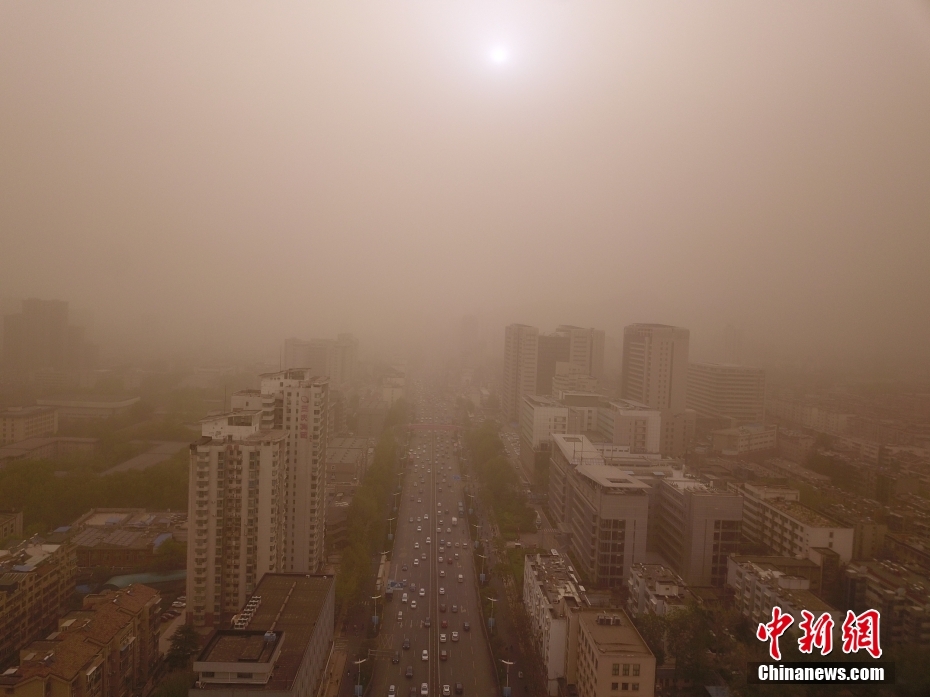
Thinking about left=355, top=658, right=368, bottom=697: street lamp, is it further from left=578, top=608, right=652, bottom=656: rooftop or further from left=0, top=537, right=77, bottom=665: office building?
left=0, top=537, right=77, bottom=665: office building

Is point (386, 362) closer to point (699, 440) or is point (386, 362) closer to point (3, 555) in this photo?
point (699, 440)

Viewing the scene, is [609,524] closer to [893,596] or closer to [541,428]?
[893,596]

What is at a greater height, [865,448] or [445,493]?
→ [865,448]

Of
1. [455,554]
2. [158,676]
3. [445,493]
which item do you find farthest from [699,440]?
[158,676]

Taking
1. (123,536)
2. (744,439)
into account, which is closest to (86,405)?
(123,536)

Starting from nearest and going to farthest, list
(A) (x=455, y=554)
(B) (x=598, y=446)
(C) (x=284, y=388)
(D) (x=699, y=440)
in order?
1. (C) (x=284, y=388)
2. (A) (x=455, y=554)
3. (B) (x=598, y=446)
4. (D) (x=699, y=440)

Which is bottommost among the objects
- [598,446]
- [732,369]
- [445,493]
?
[445,493]

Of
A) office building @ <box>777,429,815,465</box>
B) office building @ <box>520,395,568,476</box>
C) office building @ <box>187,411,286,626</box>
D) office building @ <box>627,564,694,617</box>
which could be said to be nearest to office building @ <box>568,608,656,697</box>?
office building @ <box>627,564,694,617</box>
